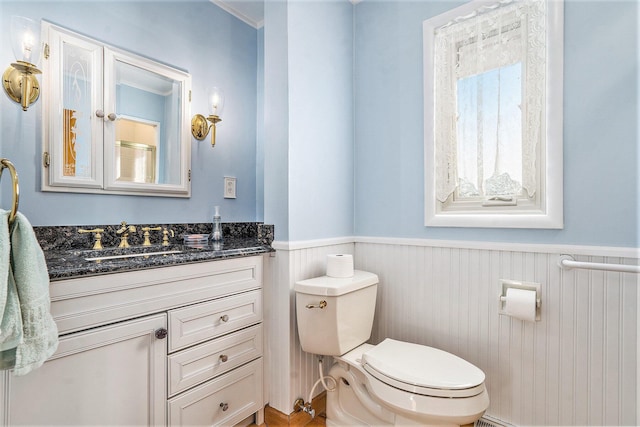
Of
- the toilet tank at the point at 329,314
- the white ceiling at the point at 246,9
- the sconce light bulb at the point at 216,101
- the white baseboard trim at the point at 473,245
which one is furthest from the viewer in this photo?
the white ceiling at the point at 246,9

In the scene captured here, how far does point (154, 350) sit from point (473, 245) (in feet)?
4.61

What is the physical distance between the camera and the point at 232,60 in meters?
2.11

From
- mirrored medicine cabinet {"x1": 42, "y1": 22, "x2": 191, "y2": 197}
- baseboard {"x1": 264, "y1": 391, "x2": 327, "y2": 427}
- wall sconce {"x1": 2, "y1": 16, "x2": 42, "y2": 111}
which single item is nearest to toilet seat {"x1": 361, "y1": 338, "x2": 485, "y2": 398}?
baseboard {"x1": 264, "y1": 391, "x2": 327, "y2": 427}

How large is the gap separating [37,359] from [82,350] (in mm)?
166

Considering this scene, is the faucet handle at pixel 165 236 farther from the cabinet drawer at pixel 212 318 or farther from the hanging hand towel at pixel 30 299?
the hanging hand towel at pixel 30 299

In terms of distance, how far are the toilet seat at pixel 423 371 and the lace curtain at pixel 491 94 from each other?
2.45 ft

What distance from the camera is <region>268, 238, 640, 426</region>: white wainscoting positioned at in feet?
4.04

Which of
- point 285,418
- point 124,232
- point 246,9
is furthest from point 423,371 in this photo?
point 246,9

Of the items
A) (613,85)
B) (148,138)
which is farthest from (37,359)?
(613,85)

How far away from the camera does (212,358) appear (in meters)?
1.35

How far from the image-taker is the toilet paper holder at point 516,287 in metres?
1.38

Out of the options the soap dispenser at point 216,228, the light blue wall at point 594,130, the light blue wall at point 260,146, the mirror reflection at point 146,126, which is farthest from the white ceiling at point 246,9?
the soap dispenser at point 216,228

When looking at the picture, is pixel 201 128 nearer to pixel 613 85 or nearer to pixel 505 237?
pixel 505 237

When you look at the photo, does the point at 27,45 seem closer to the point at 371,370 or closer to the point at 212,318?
the point at 212,318
